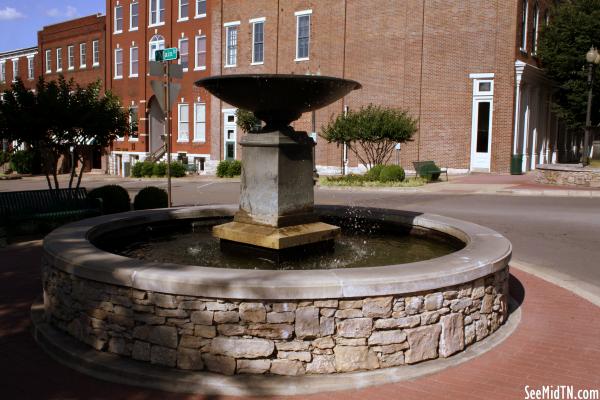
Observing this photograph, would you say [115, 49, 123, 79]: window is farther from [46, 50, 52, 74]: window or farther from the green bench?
the green bench

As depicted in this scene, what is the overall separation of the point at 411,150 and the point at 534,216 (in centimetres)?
1474

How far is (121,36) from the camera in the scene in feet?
137

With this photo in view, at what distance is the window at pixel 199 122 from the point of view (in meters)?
37.5

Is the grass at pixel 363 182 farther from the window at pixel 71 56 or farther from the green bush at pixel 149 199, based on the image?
the window at pixel 71 56

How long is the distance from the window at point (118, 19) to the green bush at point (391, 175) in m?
27.2

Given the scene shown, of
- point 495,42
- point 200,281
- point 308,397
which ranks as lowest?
point 308,397

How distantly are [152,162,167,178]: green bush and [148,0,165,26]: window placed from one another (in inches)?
444

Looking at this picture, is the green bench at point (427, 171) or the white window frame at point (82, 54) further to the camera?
the white window frame at point (82, 54)

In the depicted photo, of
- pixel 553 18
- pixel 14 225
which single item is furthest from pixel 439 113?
pixel 14 225

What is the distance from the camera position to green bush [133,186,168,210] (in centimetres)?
1309

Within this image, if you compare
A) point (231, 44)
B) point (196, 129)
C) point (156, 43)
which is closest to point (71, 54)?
point (156, 43)

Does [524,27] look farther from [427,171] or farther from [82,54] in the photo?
[82,54]

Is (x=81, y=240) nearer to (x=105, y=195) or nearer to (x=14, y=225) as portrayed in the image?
(x=14, y=225)

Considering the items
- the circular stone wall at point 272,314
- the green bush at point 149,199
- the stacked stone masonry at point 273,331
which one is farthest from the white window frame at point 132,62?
the stacked stone masonry at point 273,331
